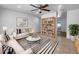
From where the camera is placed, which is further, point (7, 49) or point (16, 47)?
point (16, 47)

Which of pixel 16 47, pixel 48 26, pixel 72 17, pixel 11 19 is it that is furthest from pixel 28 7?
pixel 72 17

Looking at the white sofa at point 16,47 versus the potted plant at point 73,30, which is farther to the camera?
the potted plant at point 73,30

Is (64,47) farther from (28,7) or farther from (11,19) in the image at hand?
(11,19)

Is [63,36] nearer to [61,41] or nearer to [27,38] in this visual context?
[61,41]

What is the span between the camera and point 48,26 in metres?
2.21

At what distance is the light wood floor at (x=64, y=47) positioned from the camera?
1967 mm

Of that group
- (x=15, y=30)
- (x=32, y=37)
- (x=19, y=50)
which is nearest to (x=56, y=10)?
(x=32, y=37)

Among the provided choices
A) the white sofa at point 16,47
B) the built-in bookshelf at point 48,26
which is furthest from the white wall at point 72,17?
the white sofa at point 16,47

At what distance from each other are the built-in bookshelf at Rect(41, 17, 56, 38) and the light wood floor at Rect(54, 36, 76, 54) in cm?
21

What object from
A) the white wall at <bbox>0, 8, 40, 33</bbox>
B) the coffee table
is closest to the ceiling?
the white wall at <bbox>0, 8, 40, 33</bbox>

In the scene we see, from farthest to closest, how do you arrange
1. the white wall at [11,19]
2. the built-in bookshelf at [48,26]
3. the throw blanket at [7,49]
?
the built-in bookshelf at [48,26], the white wall at [11,19], the throw blanket at [7,49]

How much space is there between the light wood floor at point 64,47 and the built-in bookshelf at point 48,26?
0.68ft

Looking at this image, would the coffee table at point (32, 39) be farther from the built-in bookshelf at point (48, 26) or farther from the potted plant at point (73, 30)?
the potted plant at point (73, 30)

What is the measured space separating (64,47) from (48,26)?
58 cm
